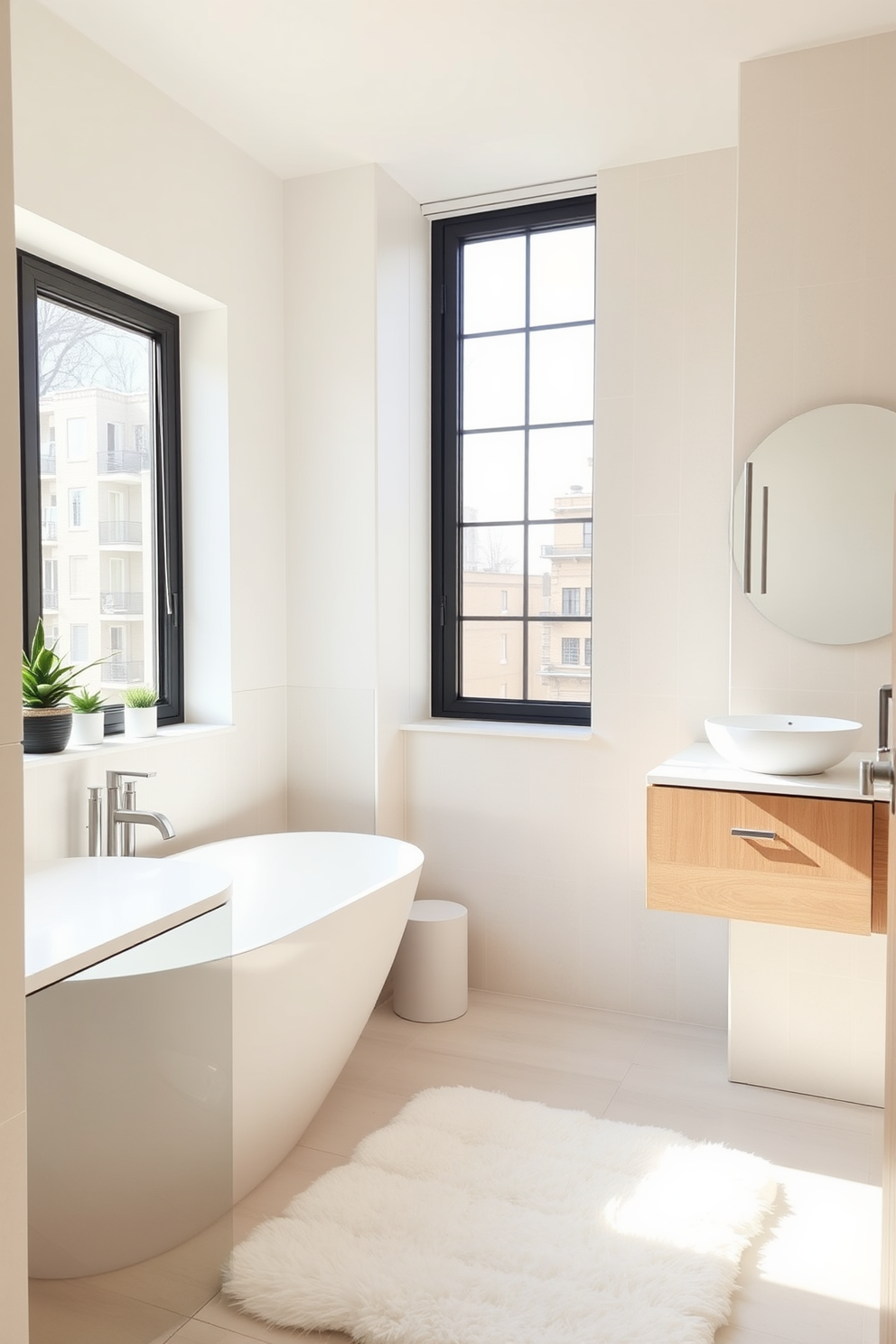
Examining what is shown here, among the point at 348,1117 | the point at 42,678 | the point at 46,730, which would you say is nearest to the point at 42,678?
the point at 42,678

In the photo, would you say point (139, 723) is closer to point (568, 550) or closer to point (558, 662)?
point (558, 662)

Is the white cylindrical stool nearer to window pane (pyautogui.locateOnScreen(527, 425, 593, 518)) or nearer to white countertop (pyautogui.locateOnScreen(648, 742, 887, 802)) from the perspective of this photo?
white countertop (pyautogui.locateOnScreen(648, 742, 887, 802))

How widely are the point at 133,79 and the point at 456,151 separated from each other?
3.21 ft

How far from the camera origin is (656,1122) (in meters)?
2.46

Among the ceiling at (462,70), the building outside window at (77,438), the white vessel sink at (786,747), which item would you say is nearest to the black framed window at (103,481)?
the building outside window at (77,438)

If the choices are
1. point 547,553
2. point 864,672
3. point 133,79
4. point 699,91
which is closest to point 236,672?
point 547,553

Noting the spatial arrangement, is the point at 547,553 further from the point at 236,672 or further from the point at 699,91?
the point at 699,91

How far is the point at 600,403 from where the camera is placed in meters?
3.14

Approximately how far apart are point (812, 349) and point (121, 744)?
213 cm

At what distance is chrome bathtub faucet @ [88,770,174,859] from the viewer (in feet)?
7.85

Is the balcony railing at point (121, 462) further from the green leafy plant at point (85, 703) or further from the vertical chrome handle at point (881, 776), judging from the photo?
the vertical chrome handle at point (881, 776)

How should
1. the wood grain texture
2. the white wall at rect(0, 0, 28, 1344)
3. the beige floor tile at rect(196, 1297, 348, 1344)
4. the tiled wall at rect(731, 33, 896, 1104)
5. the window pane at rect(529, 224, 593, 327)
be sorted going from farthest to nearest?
the window pane at rect(529, 224, 593, 327) → the tiled wall at rect(731, 33, 896, 1104) → the wood grain texture → the beige floor tile at rect(196, 1297, 348, 1344) → the white wall at rect(0, 0, 28, 1344)

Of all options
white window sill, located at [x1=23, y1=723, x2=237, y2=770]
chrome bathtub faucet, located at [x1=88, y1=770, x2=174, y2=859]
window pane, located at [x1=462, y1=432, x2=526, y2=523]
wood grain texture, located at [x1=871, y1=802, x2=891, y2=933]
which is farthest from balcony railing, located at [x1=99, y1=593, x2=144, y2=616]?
wood grain texture, located at [x1=871, y1=802, x2=891, y2=933]

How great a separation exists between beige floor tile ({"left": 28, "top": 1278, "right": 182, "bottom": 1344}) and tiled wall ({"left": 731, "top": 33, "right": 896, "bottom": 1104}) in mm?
1674
